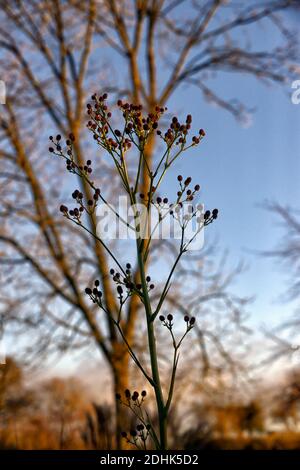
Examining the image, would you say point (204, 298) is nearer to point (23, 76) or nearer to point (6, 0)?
point (23, 76)

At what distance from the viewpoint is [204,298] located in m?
6.86

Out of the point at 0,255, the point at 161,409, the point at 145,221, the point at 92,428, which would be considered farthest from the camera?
the point at 0,255

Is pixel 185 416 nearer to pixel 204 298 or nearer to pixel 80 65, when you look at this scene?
pixel 204 298

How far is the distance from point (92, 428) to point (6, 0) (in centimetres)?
614

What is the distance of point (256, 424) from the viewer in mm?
18391

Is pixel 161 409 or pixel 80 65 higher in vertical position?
pixel 80 65

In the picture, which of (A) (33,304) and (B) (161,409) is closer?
(B) (161,409)

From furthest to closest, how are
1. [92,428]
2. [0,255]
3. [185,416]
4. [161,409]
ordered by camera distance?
[0,255], [185,416], [92,428], [161,409]
